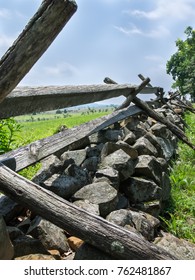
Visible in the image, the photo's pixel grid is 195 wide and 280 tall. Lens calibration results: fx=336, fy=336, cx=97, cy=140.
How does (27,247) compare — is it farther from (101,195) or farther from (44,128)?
(44,128)

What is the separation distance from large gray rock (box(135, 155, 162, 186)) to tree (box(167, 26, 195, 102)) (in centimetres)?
4674

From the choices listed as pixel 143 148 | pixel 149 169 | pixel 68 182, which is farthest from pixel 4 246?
pixel 143 148

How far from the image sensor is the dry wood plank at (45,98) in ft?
8.57

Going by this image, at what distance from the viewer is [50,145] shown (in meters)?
3.52

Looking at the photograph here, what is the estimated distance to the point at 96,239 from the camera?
6.55 ft

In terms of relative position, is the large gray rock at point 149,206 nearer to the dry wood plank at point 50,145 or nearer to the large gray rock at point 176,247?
the large gray rock at point 176,247

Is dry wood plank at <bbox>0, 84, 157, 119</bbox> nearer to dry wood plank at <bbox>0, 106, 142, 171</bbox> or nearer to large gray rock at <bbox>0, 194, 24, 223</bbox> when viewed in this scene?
dry wood plank at <bbox>0, 106, 142, 171</bbox>

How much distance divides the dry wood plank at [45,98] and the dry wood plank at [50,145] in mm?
374

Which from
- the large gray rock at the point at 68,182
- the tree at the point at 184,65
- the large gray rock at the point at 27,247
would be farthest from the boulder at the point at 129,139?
the tree at the point at 184,65

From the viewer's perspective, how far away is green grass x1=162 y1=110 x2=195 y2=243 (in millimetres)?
3688

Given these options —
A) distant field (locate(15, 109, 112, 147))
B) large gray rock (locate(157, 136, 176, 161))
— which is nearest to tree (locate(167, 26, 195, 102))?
distant field (locate(15, 109, 112, 147))
